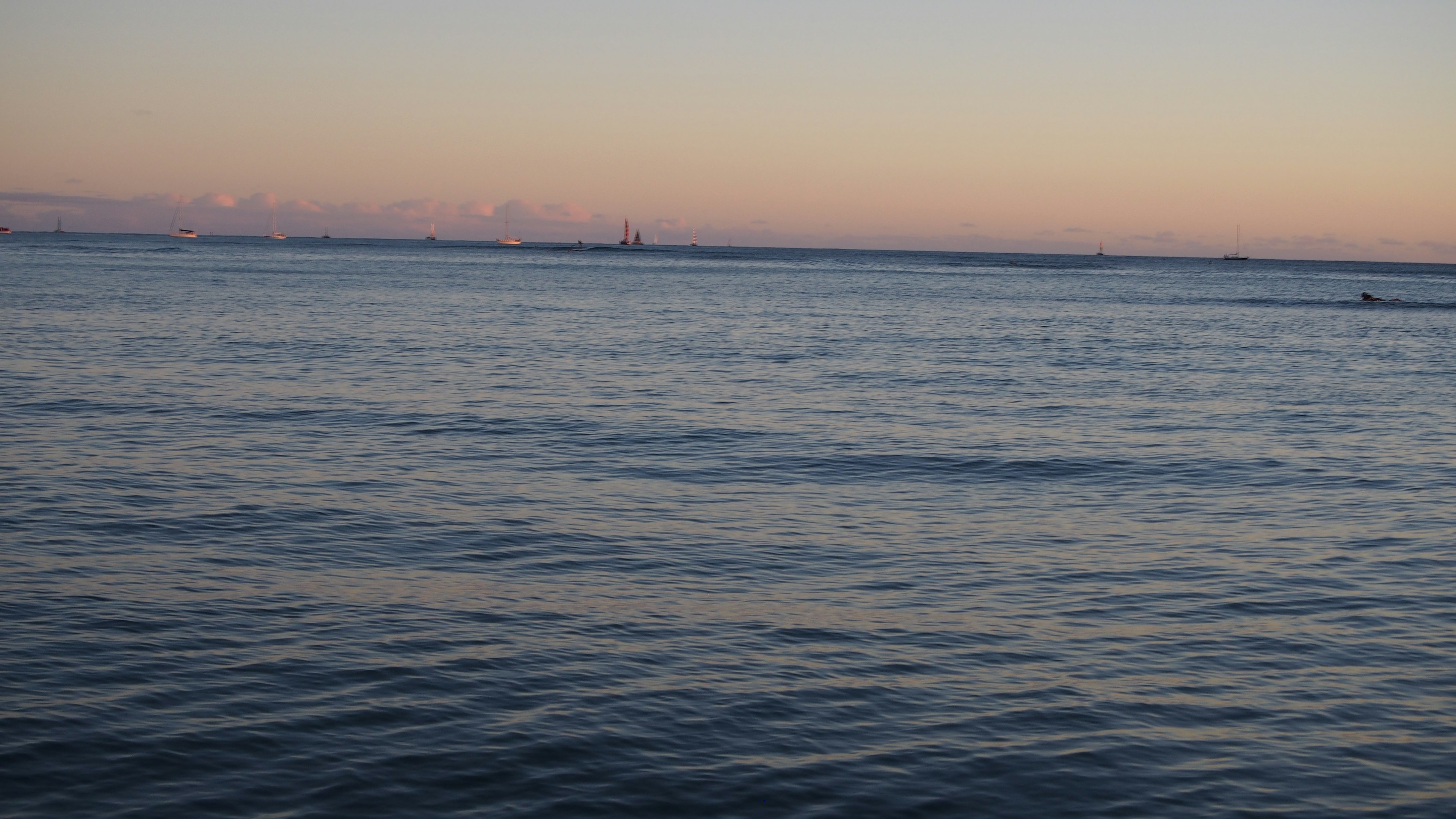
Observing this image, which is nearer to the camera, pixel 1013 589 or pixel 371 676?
pixel 371 676

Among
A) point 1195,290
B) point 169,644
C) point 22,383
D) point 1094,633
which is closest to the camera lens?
point 169,644

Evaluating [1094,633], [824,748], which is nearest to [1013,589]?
[1094,633]

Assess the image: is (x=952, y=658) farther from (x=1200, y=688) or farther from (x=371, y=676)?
(x=371, y=676)

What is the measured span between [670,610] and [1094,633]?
505 cm

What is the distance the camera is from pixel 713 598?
15383 mm

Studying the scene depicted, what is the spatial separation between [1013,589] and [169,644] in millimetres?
10222

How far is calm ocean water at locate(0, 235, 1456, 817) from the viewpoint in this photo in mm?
10461

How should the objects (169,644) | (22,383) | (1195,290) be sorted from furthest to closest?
(1195,290)
(22,383)
(169,644)

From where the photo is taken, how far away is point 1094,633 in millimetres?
14297

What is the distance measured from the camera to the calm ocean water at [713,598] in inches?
412

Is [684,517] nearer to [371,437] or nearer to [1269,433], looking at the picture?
[371,437]

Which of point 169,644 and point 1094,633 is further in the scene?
point 1094,633

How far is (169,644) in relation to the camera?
1320 centimetres

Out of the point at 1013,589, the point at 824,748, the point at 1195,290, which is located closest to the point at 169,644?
the point at 824,748
